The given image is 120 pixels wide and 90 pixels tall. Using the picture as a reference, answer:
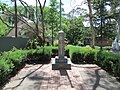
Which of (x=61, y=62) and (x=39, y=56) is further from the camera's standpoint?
(x=39, y=56)

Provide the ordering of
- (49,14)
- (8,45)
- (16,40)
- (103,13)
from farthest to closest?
(49,14) < (103,13) < (16,40) < (8,45)

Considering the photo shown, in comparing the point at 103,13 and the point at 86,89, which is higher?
the point at 103,13

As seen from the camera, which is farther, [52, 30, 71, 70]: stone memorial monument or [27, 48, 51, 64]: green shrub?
[27, 48, 51, 64]: green shrub

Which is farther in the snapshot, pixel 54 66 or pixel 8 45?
pixel 8 45

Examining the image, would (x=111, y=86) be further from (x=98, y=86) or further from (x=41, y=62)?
(x=41, y=62)

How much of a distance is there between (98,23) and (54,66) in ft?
92.7

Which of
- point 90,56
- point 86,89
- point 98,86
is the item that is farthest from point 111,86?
point 90,56

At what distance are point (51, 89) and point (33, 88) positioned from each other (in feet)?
2.00

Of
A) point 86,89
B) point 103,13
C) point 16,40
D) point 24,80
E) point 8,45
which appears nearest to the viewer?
point 86,89

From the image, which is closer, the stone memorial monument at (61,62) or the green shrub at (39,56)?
the stone memorial monument at (61,62)

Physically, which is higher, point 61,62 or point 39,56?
point 39,56

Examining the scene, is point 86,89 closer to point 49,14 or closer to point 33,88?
point 33,88

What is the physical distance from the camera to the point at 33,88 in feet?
25.2

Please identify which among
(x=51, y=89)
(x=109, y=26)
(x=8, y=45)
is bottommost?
(x=51, y=89)
